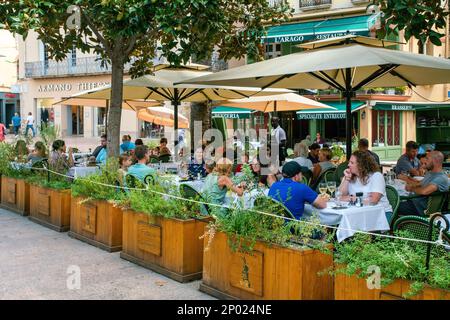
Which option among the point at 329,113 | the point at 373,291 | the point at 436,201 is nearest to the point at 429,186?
the point at 436,201

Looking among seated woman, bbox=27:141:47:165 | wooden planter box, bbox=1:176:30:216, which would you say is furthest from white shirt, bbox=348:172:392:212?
A: seated woman, bbox=27:141:47:165

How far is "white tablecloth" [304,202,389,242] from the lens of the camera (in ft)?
18.2

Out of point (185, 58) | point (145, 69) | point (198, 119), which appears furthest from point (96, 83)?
point (185, 58)

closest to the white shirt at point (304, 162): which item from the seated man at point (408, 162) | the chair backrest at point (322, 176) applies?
the chair backrest at point (322, 176)

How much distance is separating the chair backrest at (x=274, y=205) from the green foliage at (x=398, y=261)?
34.8 inches

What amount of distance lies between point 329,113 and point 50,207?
15.2 m

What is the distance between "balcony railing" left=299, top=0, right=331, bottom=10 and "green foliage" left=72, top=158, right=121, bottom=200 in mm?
17751

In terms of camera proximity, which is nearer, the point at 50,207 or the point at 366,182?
the point at 366,182

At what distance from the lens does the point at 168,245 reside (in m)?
6.13

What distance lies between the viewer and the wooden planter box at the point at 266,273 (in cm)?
462

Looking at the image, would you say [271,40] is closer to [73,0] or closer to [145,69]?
[145,69]

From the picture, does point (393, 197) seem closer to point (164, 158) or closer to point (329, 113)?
point (164, 158)

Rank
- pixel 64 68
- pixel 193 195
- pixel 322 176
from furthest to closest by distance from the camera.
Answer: pixel 64 68 < pixel 322 176 < pixel 193 195
